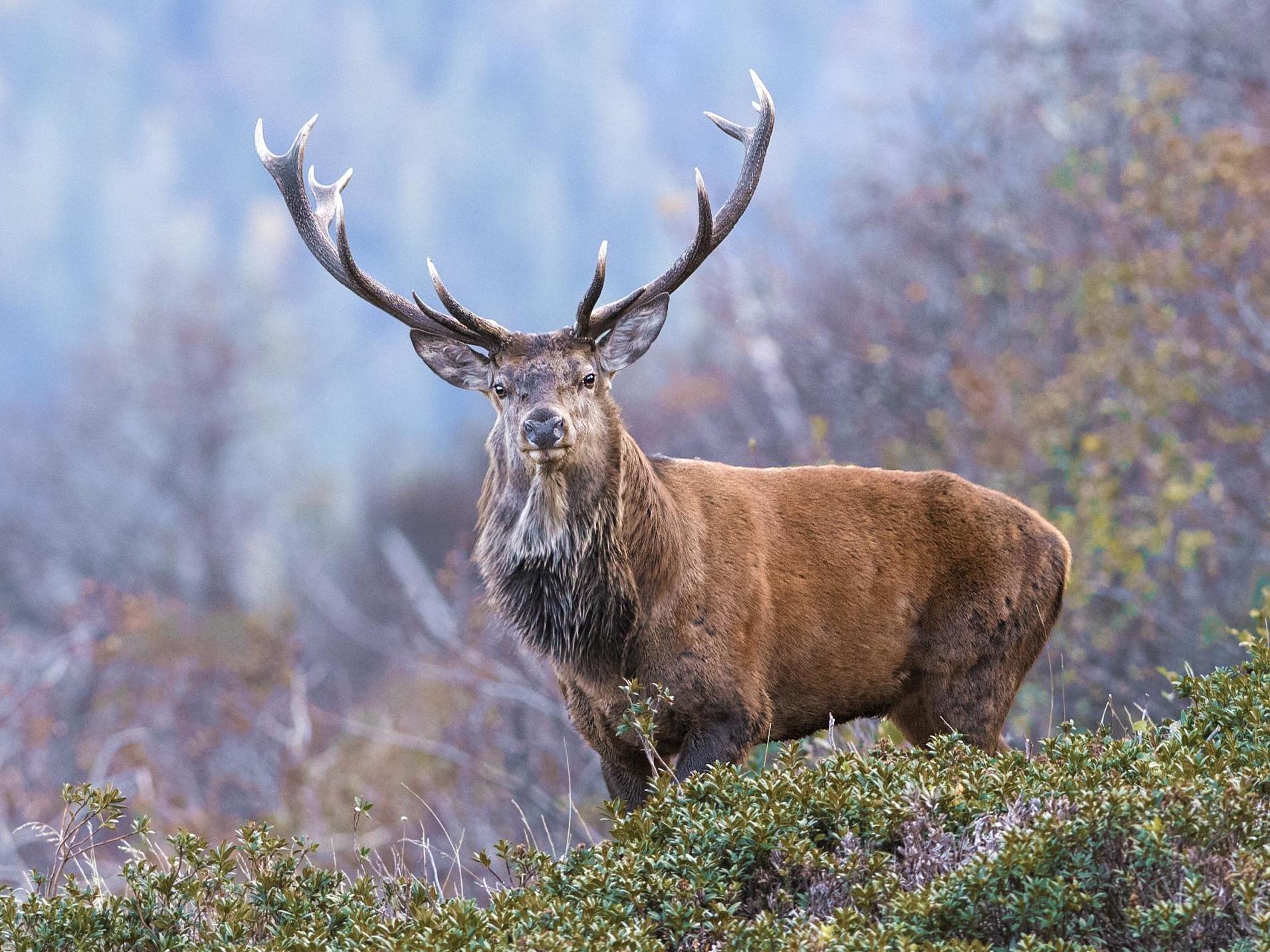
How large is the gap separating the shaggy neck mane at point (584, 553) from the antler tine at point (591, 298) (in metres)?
0.43

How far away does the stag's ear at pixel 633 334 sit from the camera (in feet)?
21.6

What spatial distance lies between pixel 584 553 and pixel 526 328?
94.2 ft

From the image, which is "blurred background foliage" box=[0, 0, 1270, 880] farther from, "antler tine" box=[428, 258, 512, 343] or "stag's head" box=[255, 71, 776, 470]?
"antler tine" box=[428, 258, 512, 343]

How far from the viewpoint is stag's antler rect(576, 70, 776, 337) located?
6273mm

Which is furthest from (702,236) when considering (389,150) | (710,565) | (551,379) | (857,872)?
(389,150)

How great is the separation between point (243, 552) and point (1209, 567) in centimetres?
2383

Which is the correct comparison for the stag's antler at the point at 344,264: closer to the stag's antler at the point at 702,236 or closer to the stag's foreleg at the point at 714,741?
the stag's antler at the point at 702,236

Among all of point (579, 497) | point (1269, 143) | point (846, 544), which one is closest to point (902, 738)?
point (846, 544)

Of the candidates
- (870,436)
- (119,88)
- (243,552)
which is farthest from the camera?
(119,88)

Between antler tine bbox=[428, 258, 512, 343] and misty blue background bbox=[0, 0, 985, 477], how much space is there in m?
21.0

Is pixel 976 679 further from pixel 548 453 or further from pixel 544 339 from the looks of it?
pixel 544 339

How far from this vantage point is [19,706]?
1712cm

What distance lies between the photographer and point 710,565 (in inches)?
237

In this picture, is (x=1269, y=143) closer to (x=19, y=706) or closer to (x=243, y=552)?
(x=19, y=706)
